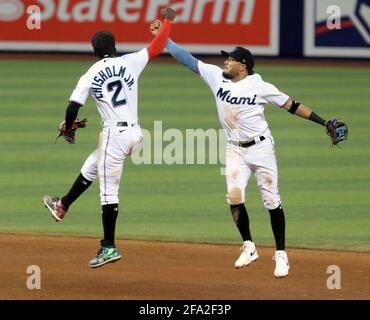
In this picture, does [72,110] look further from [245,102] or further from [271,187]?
[271,187]

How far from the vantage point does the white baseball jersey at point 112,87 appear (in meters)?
10.3

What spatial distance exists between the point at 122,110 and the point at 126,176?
4793 millimetres

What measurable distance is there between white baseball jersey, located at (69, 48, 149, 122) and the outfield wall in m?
12.4

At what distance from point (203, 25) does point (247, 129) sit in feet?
42.0

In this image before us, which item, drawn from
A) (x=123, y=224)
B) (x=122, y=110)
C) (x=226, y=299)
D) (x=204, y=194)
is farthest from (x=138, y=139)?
(x=204, y=194)

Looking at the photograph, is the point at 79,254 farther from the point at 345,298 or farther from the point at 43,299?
the point at 345,298

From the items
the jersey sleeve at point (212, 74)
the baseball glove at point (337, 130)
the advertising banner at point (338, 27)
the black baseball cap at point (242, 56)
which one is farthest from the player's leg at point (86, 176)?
the advertising banner at point (338, 27)

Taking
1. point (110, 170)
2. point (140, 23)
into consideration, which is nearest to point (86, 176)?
point (110, 170)

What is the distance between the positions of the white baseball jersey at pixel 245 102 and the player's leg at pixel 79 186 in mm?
1323

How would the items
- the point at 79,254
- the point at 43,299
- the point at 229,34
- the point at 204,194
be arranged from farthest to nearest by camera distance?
the point at 229,34
the point at 204,194
the point at 79,254
the point at 43,299

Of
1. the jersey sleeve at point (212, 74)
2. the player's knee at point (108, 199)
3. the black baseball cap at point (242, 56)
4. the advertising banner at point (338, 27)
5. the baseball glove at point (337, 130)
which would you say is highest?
the advertising banner at point (338, 27)

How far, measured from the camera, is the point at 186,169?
15570 mm

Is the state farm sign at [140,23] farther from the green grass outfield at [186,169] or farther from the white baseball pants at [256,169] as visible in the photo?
the white baseball pants at [256,169]

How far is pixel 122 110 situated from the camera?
1039 cm
